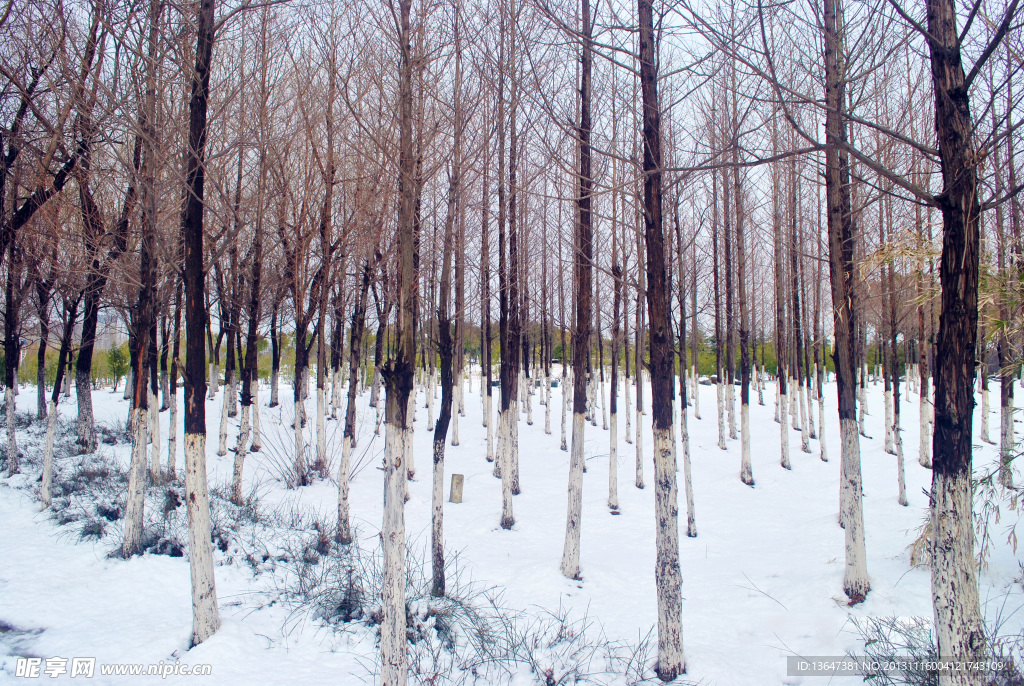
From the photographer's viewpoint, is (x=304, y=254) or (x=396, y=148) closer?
(x=396, y=148)

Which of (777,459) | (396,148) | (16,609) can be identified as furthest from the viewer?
(777,459)

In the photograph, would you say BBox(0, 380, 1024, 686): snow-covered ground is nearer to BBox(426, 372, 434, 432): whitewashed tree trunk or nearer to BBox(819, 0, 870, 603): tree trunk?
BBox(819, 0, 870, 603): tree trunk

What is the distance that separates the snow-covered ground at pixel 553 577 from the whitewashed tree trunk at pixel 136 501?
24cm

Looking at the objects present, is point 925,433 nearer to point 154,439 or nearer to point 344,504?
point 344,504

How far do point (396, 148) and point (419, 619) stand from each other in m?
4.74

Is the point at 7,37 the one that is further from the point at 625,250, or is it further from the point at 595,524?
the point at 595,524

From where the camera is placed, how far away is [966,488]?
3.08m

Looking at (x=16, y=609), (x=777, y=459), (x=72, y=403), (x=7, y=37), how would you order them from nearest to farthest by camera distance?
(x=16, y=609) < (x=7, y=37) < (x=777, y=459) < (x=72, y=403)

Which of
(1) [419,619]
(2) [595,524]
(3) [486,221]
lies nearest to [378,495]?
(2) [595,524]

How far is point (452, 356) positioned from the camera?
25.9ft

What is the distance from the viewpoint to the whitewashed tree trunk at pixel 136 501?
6309mm

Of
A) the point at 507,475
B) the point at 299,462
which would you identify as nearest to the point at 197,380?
the point at 507,475

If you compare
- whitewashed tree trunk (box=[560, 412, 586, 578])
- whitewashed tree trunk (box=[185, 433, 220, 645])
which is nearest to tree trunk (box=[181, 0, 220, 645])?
whitewashed tree trunk (box=[185, 433, 220, 645])

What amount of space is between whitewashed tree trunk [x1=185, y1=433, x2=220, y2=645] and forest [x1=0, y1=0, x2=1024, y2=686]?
0.03 meters
